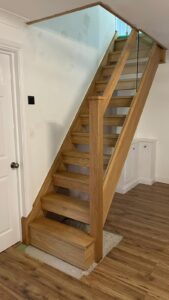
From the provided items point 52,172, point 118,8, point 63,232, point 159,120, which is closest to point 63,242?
point 63,232

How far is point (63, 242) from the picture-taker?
239cm

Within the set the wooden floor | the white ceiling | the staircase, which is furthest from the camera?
the staircase

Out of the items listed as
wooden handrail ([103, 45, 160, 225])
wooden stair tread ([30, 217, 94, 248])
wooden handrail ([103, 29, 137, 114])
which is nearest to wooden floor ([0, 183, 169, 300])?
wooden stair tread ([30, 217, 94, 248])

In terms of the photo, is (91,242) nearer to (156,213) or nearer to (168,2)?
(156,213)

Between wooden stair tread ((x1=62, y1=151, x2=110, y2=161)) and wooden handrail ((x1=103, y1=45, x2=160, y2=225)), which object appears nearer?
wooden handrail ((x1=103, y1=45, x2=160, y2=225))

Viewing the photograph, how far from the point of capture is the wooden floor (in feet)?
6.64

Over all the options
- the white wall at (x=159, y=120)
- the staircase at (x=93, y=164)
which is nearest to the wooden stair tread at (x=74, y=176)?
the staircase at (x=93, y=164)

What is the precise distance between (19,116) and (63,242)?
133 cm

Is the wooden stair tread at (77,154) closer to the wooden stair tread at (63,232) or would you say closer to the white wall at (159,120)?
the wooden stair tread at (63,232)

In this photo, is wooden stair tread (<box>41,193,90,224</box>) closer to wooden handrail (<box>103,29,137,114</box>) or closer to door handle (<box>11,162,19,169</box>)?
door handle (<box>11,162,19,169</box>)

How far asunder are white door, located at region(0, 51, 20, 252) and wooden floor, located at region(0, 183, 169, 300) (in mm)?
222

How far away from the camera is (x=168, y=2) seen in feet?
6.14

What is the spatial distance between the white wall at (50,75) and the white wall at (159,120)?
1.64 m

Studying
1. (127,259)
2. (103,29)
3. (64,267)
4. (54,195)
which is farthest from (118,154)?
(103,29)
